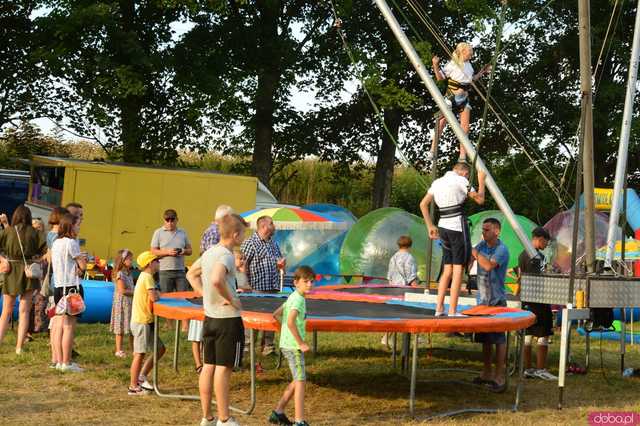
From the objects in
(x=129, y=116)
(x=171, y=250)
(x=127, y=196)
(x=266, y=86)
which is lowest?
(x=171, y=250)

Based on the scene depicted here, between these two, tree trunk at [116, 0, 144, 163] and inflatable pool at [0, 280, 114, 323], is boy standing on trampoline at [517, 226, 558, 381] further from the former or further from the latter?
tree trunk at [116, 0, 144, 163]

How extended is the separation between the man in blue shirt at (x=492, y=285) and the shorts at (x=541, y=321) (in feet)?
1.61

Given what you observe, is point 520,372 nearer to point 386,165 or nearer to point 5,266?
point 5,266

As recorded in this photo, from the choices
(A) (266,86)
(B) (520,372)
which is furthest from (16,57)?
(B) (520,372)

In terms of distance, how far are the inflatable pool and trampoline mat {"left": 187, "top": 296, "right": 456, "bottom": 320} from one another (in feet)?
14.3

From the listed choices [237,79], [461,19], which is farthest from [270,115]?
[461,19]

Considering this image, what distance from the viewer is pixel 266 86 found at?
26.3 meters

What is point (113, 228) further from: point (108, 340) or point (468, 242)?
point (468, 242)

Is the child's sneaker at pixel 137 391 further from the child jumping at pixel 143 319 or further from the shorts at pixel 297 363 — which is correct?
the shorts at pixel 297 363

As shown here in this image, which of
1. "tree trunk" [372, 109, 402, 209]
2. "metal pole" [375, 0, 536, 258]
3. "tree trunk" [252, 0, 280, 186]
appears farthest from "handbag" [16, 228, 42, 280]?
"tree trunk" [372, 109, 402, 209]

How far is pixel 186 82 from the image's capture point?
25.1 m

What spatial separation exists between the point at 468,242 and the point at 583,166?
1.36 metres

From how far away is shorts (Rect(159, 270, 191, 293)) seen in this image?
40.2 ft

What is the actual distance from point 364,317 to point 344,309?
0.98 metres
